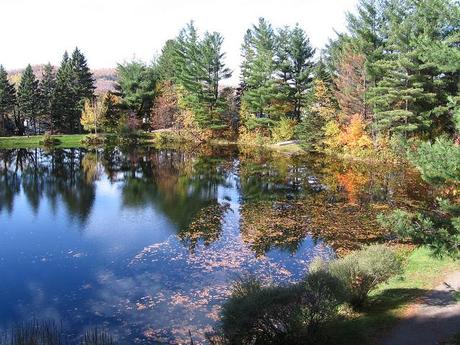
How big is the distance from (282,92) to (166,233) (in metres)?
40.7

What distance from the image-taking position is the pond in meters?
15.7

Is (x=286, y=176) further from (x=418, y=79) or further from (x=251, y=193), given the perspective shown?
(x=418, y=79)

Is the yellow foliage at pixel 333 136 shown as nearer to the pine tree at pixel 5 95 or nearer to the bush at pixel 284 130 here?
the bush at pixel 284 130

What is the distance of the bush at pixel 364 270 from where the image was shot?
542 inches

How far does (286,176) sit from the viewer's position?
39938 millimetres

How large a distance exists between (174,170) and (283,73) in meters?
25.3

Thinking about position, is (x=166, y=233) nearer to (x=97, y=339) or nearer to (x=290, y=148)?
(x=97, y=339)

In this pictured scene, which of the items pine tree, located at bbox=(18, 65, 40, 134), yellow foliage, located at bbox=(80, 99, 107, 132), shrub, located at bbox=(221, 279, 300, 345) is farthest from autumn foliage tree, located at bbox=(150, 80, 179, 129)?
shrub, located at bbox=(221, 279, 300, 345)

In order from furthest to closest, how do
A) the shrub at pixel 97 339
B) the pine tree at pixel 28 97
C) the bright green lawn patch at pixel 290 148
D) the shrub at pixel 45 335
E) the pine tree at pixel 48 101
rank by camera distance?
1. the pine tree at pixel 48 101
2. the pine tree at pixel 28 97
3. the bright green lawn patch at pixel 290 148
4. the shrub at pixel 45 335
5. the shrub at pixel 97 339

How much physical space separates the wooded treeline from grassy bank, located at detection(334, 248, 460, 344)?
18.8 m

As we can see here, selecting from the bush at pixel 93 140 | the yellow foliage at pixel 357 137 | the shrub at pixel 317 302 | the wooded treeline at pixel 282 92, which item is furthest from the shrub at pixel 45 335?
the bush at pixel 93 140

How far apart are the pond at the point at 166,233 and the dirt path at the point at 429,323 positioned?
213 inches

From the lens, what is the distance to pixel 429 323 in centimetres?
1262

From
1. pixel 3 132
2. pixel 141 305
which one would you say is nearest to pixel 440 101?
pixel 141 305
